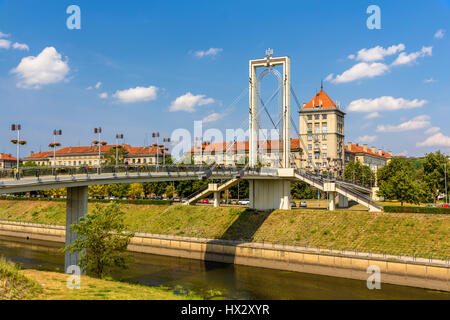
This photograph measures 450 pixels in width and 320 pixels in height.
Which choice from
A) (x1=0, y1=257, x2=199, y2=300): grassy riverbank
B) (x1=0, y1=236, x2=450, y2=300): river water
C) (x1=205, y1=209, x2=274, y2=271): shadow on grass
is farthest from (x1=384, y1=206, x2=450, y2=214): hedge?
(x1=0, y1=257, x2=199, y2=300): grassy riverbank

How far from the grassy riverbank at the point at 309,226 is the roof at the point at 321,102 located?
50377mm

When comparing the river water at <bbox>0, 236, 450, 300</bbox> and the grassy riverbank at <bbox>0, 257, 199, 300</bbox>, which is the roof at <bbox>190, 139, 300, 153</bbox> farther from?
the grassy riverbank at <bbox>0, 257, 199, 300</bbox>

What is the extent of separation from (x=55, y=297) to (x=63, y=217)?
52.4 meters

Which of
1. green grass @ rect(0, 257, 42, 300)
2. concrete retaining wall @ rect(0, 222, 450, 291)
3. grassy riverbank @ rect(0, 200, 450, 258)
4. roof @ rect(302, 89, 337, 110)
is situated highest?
roof @ rect(302, 89, 337, 110)

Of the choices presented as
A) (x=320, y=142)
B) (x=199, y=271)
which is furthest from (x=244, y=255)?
(x=320, y=142)

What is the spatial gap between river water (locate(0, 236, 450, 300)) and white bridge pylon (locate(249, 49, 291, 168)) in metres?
15.0

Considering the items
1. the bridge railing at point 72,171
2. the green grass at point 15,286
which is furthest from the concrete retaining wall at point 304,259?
the green grass at point 15,286

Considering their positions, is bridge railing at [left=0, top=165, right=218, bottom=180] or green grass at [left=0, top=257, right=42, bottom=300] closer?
green grass at [left=0, top=257, right=42, bottom=300]

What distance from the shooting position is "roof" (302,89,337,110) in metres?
95.7

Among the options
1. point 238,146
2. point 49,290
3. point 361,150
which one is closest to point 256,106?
point 49,290

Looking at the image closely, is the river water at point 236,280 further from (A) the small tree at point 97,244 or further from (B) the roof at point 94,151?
(B) the roof at point 94,151

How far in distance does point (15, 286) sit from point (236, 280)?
22.6 metres

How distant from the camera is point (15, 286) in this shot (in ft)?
57.4

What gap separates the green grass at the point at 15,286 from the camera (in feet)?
54.5
